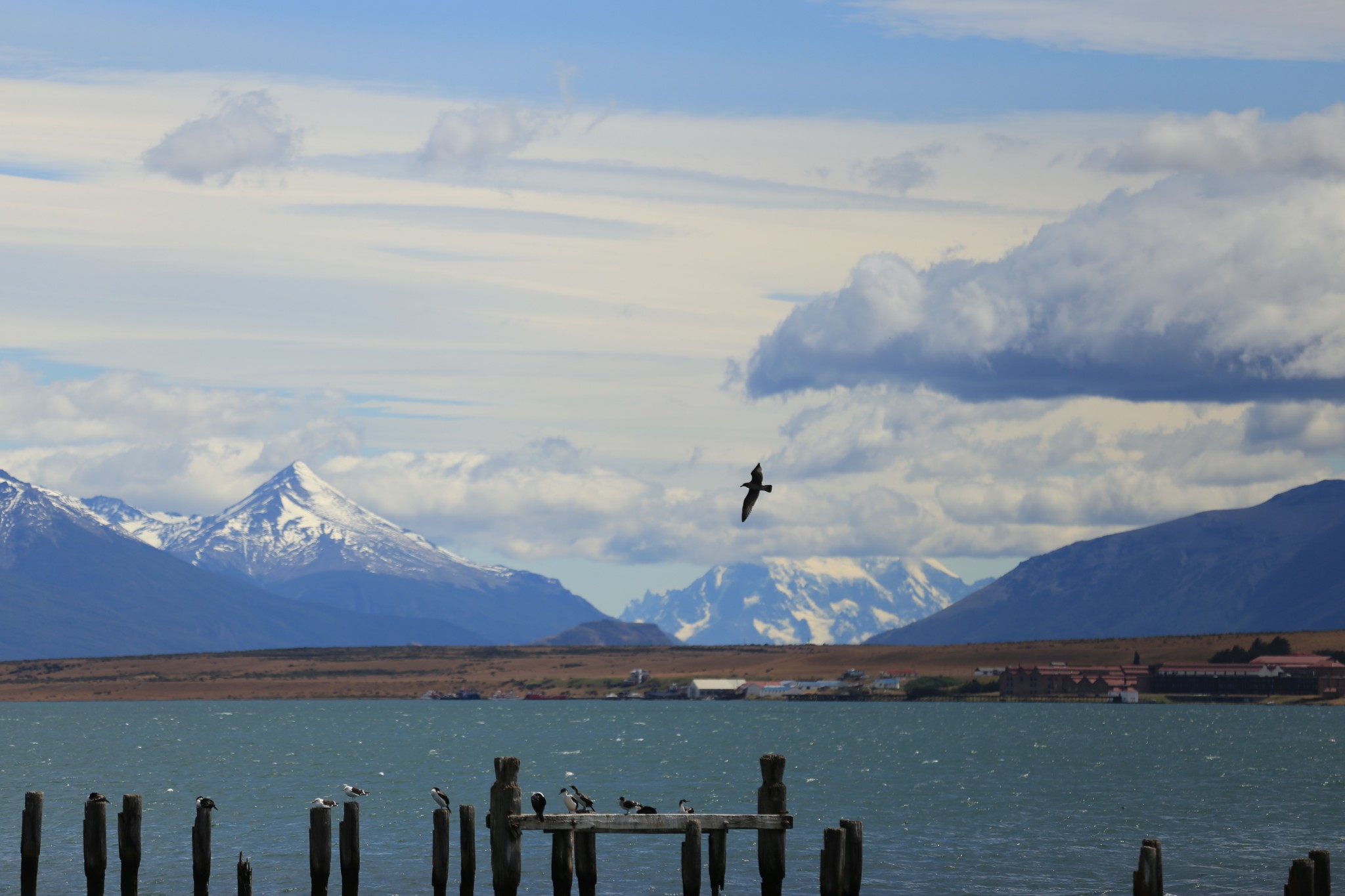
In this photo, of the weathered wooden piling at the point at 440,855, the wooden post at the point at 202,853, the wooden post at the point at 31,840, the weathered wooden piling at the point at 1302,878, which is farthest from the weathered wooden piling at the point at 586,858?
the weathered wooden piling at the point at 1302,878

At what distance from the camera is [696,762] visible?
391ft

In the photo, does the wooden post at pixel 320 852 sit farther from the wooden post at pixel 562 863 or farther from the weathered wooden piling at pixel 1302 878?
the weathered wooden piling at pixel 1302 878

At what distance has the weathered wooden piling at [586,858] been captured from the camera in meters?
39.2

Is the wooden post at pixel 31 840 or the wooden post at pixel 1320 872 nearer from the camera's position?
the wooden post at pixel 1320 872

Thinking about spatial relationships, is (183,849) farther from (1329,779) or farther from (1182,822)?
(1329,779)

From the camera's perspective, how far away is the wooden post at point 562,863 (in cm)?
3828

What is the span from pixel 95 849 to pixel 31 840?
2.52m

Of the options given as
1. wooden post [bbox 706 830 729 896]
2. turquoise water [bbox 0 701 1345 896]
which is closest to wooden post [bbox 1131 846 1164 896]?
wooden post [bbox 706 830 729 896]

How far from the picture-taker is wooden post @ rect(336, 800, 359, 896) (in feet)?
138

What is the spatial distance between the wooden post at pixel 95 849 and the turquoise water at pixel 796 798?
9.76m

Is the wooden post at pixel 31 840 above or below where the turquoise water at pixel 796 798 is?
above

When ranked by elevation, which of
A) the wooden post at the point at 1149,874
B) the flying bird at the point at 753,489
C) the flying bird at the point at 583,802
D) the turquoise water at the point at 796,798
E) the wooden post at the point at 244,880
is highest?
the flying bird at the point at 753,489

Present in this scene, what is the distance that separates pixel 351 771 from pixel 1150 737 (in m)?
85.9

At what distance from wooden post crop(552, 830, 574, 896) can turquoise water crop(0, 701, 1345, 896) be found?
48.5 ft
